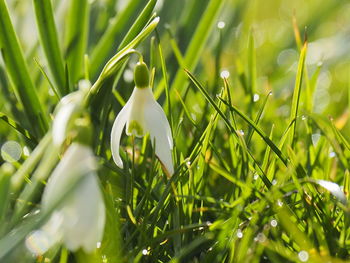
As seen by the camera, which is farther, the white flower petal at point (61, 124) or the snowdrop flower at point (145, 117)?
the snowdrop flower at point (145, 117)

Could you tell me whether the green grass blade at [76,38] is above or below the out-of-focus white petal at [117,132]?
below

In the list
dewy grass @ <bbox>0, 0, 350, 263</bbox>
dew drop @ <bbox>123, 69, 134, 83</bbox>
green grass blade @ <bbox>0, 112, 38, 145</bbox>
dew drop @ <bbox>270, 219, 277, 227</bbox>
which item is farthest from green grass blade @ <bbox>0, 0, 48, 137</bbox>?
dew drop @ <bbox>270, 219, 277, 227</bbox>

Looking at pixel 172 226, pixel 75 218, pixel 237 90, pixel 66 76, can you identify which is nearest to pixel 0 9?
pixel 66 76

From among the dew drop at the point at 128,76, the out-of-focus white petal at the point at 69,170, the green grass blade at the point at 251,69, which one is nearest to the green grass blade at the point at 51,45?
the dew drop at the point at 128,76

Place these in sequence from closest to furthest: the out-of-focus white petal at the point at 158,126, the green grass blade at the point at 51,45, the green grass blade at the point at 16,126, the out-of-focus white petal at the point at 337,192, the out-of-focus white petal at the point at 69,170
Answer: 1. the out-of-focus white petal at the point at 69,170
2. the out-of-focus white petal at the point at 337,192
3. the out-of-focus white petal at the point at 158,126
4. the green grass blade at the point at 16,126
5. the green grass blade at the point at 51,45

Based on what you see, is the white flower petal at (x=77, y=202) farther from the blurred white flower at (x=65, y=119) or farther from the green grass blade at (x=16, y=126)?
the green grass blade at (x=16, y=126)

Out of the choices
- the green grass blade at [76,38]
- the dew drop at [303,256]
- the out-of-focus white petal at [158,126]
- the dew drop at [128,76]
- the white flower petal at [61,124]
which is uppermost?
the white flower petal at [61,124]

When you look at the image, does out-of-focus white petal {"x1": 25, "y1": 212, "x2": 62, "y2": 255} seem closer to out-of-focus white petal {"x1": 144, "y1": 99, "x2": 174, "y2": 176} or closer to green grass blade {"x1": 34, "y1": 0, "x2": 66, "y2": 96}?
out-of-focus white petal {"x1": 144, "y1": 99, "x2": 174, "y2": 176}

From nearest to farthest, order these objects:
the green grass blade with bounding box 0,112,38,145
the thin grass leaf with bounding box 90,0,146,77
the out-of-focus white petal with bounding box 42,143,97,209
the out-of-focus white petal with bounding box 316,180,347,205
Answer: the out-of-focus white petal with bounding box 42,143,97,209, the out-of-focus white petal with bounding box 316,180,347,205, the green grass blade with bounding box 0,112,38,145, the thin grass leaf with bounding box 90,0,146,77

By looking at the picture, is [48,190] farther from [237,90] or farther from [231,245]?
[237,90]
